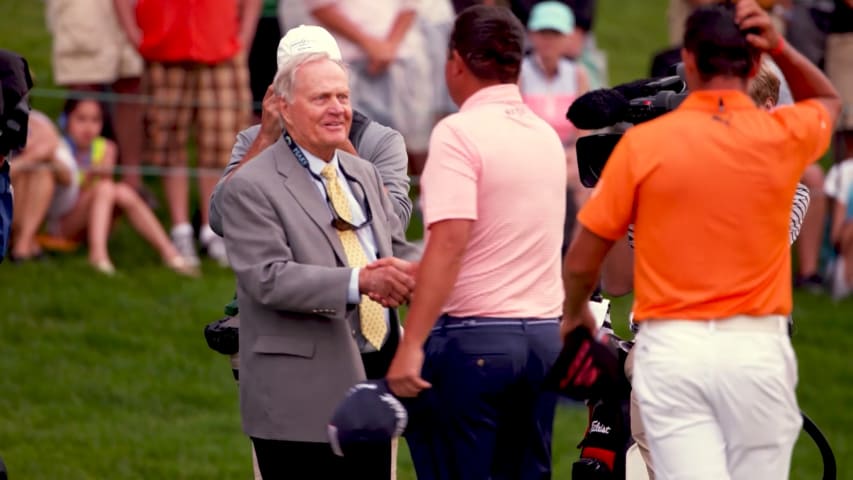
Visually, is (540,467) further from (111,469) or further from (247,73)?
(247,73)

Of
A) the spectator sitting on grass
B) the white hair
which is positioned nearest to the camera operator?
the white hair

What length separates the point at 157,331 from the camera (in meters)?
11.8

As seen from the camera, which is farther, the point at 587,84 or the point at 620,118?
the point at 587,84

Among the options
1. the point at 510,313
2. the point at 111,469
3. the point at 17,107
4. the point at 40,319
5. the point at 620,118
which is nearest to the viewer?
the point at 510,313

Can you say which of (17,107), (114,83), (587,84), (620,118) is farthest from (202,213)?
(620,118)

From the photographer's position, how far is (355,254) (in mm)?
6129

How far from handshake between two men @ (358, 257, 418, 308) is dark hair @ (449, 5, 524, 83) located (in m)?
0.66

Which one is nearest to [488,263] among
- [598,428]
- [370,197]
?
[370,197]

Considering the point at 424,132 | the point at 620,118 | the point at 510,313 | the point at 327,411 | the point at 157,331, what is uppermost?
the point at 620,118

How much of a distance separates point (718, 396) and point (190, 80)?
24.2 ft

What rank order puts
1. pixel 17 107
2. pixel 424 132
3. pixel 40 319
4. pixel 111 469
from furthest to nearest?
pixel 424 132 < pixel 40 319 < pixel 111 469 < pixel 17 107

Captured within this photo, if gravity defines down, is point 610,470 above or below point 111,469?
above

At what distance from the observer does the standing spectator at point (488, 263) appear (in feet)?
18.9

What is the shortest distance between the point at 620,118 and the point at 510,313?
86 cm
